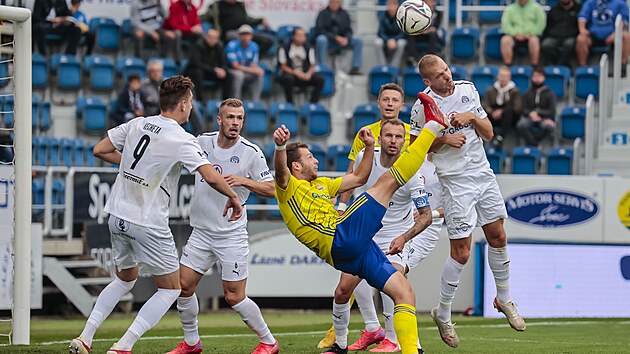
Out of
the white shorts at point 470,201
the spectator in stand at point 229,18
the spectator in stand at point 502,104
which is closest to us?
the white shorts at point 470,201

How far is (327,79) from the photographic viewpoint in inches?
834

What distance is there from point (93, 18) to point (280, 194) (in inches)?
507

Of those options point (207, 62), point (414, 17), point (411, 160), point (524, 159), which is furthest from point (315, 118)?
point (411, 160)

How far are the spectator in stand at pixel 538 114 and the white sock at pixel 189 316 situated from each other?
35.2ft

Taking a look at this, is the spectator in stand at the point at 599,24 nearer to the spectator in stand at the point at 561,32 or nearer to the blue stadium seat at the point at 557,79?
the spectator in stand at the point at 561,32

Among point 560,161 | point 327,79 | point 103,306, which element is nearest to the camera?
point 103,306

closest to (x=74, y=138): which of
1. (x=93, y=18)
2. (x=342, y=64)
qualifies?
(x=93, y=18)

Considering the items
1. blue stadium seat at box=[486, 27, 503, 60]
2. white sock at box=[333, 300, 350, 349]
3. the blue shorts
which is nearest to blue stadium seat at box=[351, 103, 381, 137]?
blue stadium seat at box=[486, 27, 503, 60]

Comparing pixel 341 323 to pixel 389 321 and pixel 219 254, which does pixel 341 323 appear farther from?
pixel 219 254

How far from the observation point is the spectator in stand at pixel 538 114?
64.7 ft

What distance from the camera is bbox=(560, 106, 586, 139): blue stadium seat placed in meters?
20.2

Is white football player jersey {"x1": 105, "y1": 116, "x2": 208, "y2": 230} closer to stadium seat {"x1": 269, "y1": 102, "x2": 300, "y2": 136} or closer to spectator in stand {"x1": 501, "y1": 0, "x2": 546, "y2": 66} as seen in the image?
stadium seat {"x1": 269, "y1": 102, "x2": 300, "y2": 136}

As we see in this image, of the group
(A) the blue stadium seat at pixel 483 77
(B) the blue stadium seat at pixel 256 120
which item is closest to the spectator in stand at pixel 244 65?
(B) the blue stadium seat at pixel 256 120

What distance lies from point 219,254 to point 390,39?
1183cm
